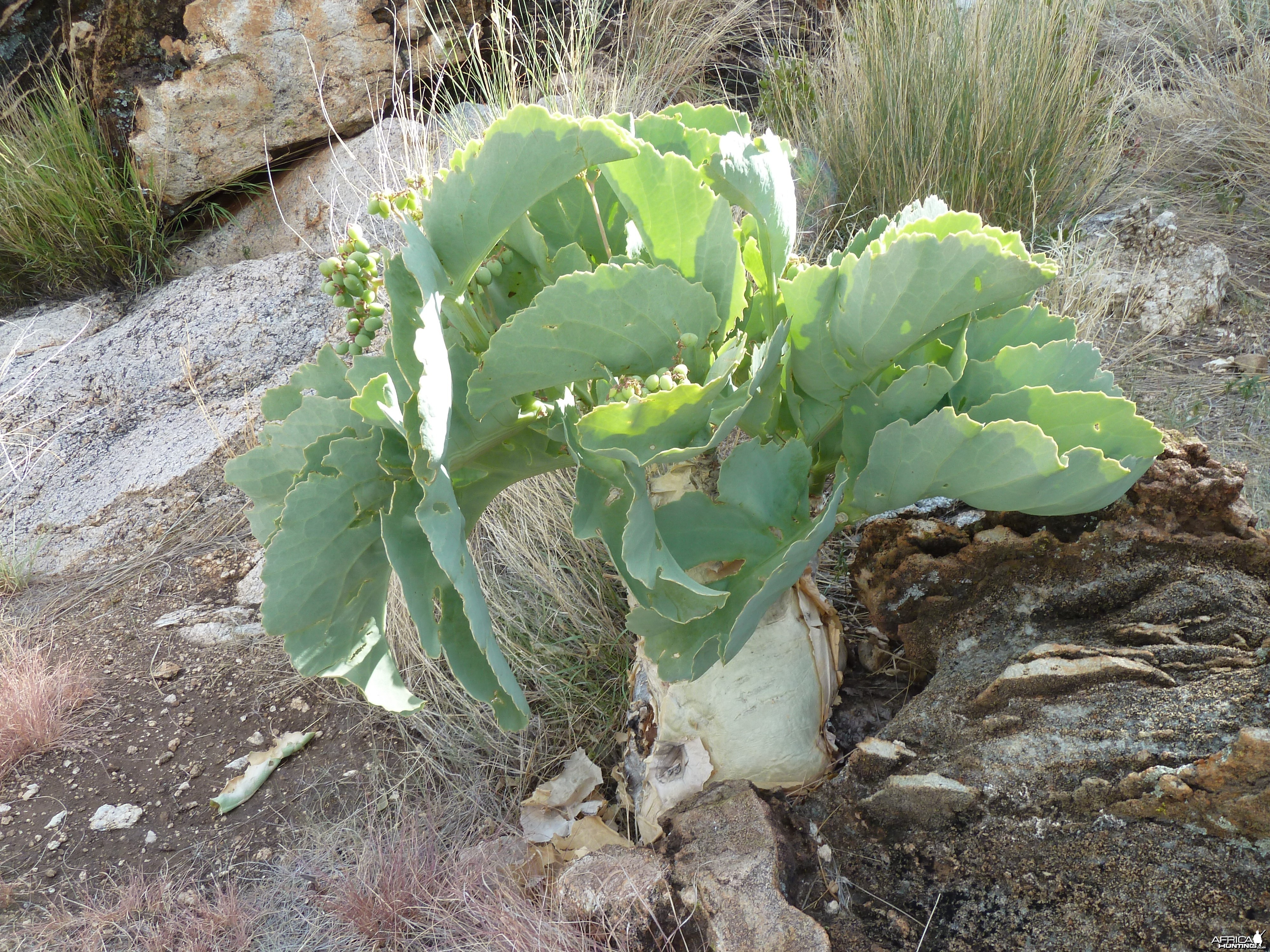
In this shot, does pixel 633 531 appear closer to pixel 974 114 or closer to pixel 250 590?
pixel 250 590

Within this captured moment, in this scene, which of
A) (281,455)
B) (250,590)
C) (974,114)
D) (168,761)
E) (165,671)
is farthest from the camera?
(974,114)

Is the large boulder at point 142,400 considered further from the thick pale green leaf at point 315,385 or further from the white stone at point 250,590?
the thick pale green leaf at point 315,385

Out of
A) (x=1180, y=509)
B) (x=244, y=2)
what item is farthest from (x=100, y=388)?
(x=1180, y=509)

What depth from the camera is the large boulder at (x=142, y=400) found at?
301cm

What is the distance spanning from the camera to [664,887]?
1.12m

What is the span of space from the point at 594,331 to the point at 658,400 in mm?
128

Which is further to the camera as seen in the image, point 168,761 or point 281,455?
point 168,761

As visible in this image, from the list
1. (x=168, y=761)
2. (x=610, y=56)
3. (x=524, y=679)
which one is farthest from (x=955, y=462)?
(x=610, y=56)

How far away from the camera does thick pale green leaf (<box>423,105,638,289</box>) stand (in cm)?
91

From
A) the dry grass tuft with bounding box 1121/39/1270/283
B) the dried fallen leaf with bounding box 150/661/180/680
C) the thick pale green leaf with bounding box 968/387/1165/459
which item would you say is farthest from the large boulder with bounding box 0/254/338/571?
the dry grass tuft with bounding box 1121/39/1270/283

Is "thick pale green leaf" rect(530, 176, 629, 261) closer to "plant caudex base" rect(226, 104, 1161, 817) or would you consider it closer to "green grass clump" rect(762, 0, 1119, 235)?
"plant caudex base" rect(226, 104, 1161, 817)

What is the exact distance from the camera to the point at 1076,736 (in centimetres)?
108

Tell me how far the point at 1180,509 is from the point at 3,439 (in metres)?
3.79

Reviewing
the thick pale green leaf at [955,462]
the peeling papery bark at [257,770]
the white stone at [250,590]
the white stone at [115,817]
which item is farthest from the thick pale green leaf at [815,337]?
the white stone at [250,590]
